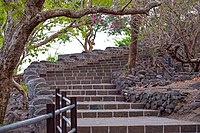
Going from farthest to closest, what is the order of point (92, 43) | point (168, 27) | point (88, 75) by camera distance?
point (92, 43) → point (88, 75) → point (168, 27)

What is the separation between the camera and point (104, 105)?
764 centimetres

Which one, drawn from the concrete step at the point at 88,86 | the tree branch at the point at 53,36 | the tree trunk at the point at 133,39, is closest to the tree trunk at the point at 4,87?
the concrete step at the point at 88,86

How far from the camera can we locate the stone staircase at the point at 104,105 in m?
5.59

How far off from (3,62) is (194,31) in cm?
509

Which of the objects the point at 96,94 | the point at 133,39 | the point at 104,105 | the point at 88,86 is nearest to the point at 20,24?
the point at 104,105

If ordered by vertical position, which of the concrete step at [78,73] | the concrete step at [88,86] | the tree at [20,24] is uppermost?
the tree at [20,24]

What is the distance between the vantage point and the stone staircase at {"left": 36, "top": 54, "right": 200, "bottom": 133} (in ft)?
18.3

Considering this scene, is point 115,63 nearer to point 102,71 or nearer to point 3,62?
point 102,71

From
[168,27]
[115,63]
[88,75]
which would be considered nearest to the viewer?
[168,27]

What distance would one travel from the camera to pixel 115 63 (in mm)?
12609

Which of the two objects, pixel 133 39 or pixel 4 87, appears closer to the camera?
pixel 4 87

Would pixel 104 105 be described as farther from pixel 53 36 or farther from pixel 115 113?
pixel 53 36

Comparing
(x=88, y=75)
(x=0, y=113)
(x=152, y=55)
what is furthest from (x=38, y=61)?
(x=0, y=113)

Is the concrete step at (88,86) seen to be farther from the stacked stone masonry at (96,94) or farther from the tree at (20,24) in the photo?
the tree at (20,24)
